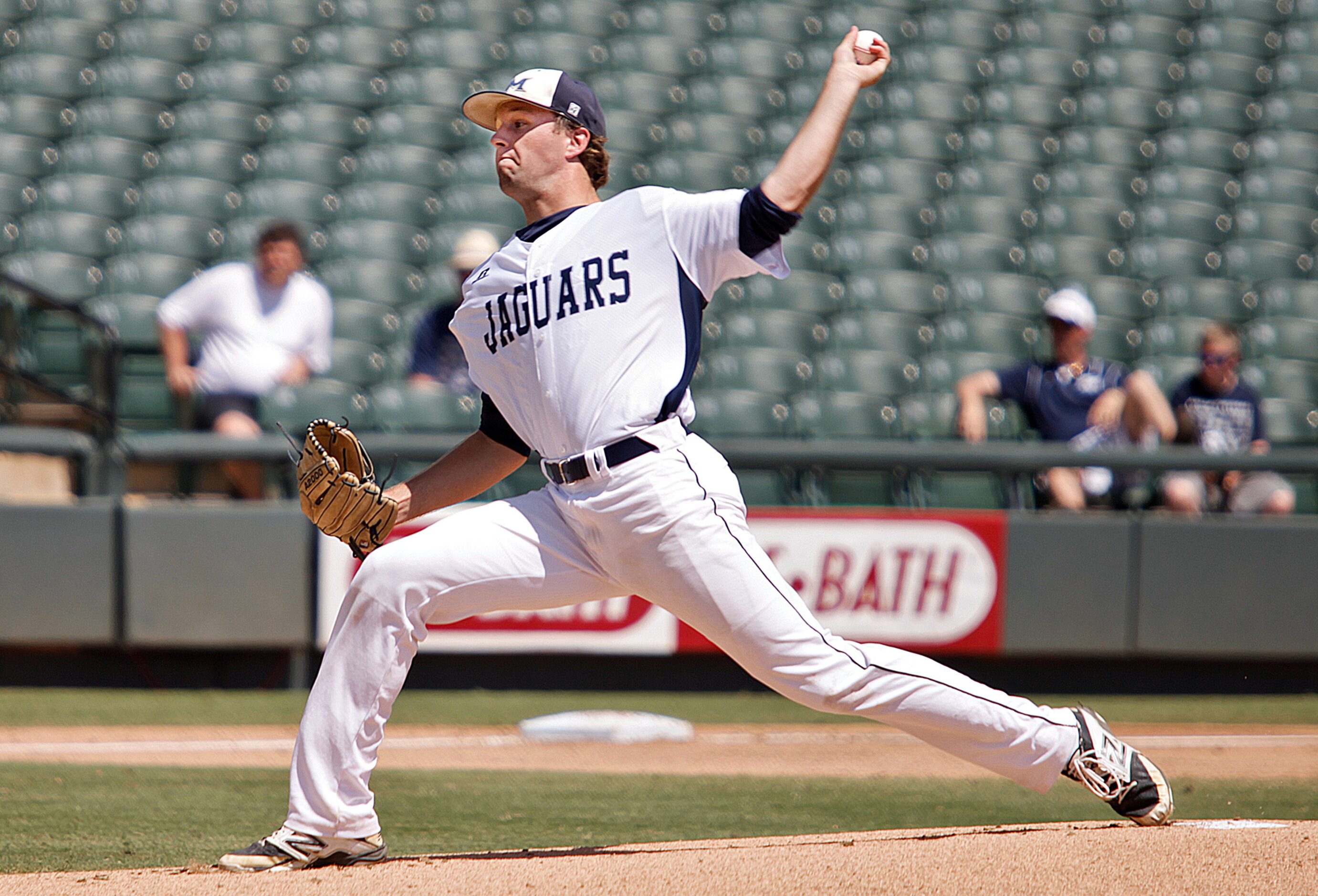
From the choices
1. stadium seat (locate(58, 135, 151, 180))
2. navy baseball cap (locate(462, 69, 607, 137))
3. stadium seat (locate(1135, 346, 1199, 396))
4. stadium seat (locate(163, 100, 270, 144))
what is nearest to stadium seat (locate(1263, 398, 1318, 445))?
stadium seat (locate(1135, 346, 1199, 396))

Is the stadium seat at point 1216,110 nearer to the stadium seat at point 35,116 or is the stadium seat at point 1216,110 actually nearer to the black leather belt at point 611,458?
the stadium seat at point 35,116

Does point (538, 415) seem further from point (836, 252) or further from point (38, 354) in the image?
point (836, 252)

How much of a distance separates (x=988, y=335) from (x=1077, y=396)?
1926 millimetres

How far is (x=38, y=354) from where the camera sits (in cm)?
662

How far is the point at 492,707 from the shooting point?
229 inches

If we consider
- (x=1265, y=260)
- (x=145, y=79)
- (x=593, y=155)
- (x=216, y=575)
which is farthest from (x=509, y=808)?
(x=1265, y=260)

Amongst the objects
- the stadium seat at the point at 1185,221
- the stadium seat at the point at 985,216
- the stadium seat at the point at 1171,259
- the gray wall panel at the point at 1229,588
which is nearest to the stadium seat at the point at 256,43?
the stadium seat at the point at 985,216

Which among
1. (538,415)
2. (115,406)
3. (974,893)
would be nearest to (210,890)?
(538,415)

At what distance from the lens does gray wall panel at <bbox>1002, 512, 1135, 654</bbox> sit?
20.2 ft

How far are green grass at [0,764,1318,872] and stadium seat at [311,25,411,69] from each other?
6.52 m

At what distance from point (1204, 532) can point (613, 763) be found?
3.12 metres

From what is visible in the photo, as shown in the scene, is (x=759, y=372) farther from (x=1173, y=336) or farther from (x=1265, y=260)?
(x=1265, y=260)

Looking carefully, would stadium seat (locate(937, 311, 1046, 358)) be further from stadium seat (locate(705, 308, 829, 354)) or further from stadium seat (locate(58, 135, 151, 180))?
stadium seat (locate(58, 135, 151, 180))

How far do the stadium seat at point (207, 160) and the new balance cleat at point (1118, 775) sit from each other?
7.21 metres
